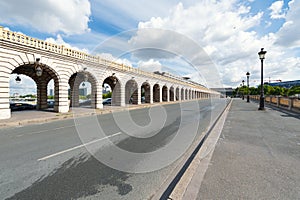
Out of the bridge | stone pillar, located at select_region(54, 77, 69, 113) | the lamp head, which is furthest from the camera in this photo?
the lamp head

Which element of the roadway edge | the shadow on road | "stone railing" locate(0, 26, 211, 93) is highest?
"stone railing" locate(0, 26, 211, 93)

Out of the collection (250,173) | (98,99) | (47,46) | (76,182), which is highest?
(47,46)

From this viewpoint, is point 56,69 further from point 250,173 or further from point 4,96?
point 250,173

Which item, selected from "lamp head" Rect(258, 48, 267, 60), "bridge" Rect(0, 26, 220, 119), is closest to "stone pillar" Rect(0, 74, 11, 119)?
"bridge" Rect(0, 26, 220, 119)

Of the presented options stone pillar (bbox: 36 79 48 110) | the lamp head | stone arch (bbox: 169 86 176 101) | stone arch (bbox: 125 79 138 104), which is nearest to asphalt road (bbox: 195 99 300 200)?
the lamp head

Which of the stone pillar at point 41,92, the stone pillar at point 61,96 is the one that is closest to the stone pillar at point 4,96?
the stone pillar at point 61,96

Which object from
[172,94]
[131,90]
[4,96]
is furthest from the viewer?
[172,94]

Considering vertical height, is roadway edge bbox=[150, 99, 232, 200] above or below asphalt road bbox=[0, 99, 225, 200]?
above

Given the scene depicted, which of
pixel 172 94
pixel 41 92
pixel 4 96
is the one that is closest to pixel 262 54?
pixel 4 96

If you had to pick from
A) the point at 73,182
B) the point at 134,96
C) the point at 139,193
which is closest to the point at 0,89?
the point at 73,182

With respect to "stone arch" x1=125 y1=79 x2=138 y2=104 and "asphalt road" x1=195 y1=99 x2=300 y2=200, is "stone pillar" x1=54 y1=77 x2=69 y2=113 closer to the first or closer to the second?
"stone arch" x1=125 y1=79 x2=138 y2=104

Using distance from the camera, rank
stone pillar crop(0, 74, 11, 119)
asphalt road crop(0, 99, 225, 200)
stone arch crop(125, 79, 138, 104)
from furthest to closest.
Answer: stone arch crop(125, 79, 138, 104), stone pillar crop(0, 74, 11, 119), asphalt road crop(0, 99, 225, 200)

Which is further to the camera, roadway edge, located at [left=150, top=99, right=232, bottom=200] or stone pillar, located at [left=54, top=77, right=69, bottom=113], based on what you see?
stone pillar, located at [left=54, top=77, right=69, bottom=113]

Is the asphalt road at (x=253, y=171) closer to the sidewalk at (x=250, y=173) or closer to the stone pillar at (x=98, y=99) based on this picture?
the sidewalk at (x=250, y=173)
